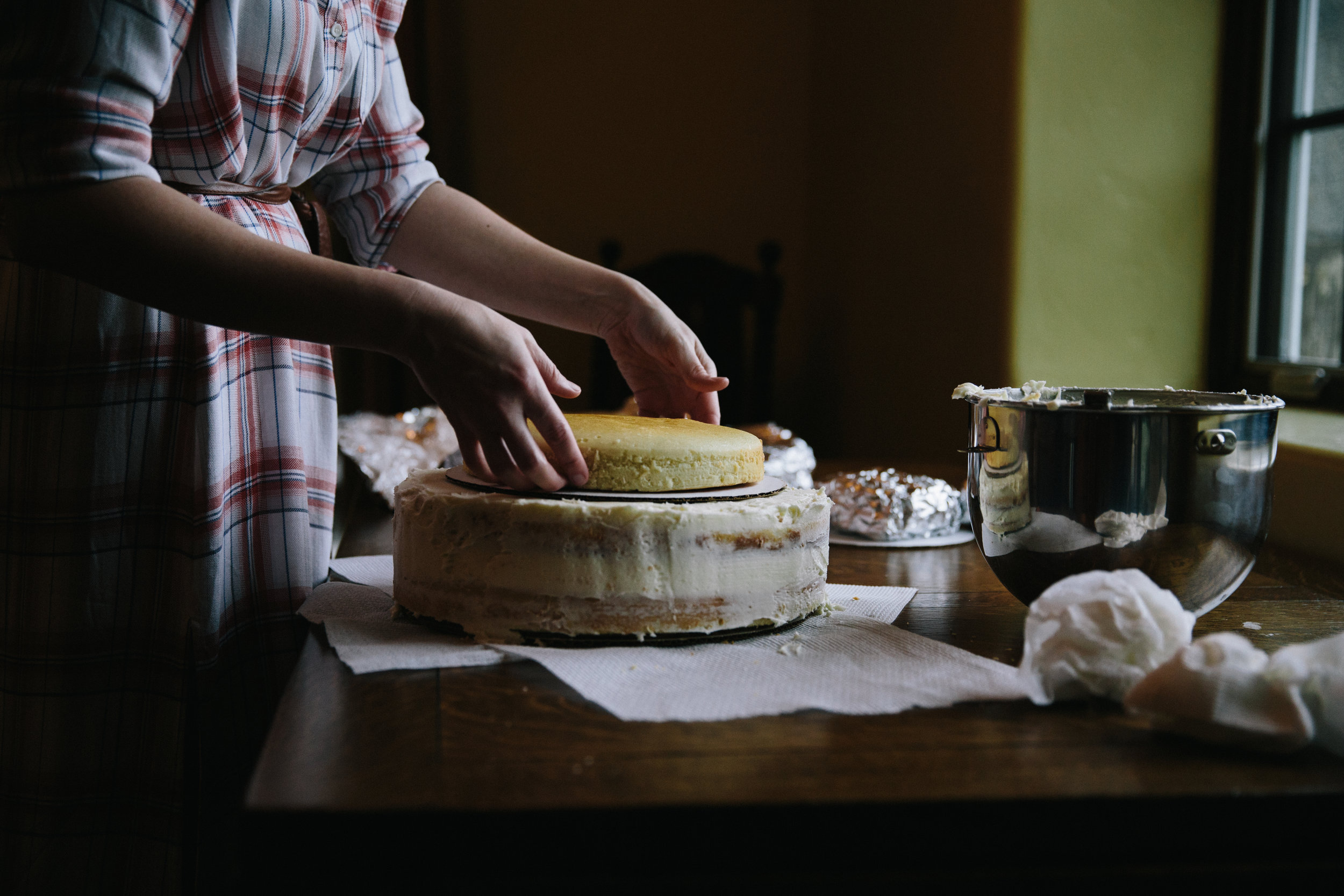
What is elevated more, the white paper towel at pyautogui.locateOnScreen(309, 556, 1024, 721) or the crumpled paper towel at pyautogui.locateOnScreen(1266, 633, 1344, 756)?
the crumpled paper towel at pyautogui.locateOnScreen(1266, 633, 1344, 756)

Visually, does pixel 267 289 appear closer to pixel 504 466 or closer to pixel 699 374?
pixel 504 466

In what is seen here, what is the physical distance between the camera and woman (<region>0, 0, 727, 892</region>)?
2.15ft

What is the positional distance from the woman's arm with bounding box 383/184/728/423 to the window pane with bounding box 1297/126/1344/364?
1.42 meters

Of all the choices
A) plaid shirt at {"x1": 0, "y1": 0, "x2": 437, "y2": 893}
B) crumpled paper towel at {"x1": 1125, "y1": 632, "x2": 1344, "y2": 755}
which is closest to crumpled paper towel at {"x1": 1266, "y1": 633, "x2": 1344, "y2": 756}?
crumpled paper towel at {"x1": 1125, "y1": 632, "x2": 1344, "y2": 755}

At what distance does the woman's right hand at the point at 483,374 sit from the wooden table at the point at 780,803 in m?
0.20

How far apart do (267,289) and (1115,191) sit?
6.05 ft

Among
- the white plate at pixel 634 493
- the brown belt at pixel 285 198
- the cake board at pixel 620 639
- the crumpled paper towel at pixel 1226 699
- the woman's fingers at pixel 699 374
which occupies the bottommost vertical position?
the cake board at pixel 620 639

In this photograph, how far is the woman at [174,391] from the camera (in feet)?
2.15

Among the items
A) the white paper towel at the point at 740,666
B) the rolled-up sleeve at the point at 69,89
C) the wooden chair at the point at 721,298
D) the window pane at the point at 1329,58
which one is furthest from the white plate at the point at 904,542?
the wooden chair at the point at 721,298

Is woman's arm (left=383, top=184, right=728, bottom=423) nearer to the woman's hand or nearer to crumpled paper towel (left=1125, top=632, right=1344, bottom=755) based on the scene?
the woman's hand

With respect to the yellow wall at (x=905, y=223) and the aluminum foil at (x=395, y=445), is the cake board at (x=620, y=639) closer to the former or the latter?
the aluminum foil at (x=395, y=445)

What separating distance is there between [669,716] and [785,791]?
0.37ft

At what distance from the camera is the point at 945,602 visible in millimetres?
863

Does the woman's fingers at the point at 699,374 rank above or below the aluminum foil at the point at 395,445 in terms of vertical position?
above
